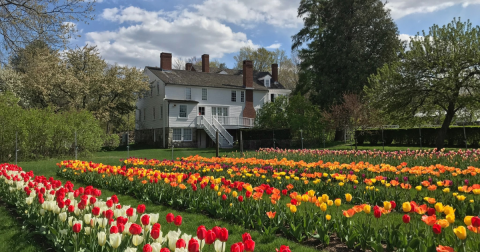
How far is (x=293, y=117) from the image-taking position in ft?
99.3

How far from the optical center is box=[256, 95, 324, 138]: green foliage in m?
29.4

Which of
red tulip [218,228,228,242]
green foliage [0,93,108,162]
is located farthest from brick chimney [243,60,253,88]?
red tulip [218,228,228,242]

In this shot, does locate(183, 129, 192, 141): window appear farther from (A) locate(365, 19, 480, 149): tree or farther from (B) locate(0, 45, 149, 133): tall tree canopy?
(A) locate(365, 19, 480, 149): tree

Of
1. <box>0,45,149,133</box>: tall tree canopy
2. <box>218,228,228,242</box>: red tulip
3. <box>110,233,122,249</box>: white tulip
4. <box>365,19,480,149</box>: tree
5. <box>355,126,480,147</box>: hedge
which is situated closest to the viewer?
<box>218,228,228,242</box>: red tulip

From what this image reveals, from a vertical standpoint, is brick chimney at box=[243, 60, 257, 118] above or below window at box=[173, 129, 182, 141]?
above

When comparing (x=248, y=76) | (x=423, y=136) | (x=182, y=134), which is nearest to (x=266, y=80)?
(x=248, y=76)

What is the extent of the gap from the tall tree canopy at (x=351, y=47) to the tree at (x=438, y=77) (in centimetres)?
1038

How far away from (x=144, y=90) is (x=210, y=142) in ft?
31.1

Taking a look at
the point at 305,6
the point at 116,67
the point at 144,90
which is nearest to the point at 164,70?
the point at 144,90

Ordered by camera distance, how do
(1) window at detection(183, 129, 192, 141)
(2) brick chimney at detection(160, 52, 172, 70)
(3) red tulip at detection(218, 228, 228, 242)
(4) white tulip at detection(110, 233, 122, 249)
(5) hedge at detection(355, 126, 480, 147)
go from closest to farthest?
(3) red tulip at detection(218, 228, 228, 242) → (4) white tulip at detection(110, 233, 122, 249) → (5) hedge at detection(355, 126, 480, 147) → (1) window at detection(183, 129, 192, 141) → (2) brick chimney at detection(160, 52, 172, 70)

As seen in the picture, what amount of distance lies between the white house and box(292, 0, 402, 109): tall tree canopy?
906cm

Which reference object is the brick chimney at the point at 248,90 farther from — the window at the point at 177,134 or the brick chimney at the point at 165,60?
the window at the point at 177,134

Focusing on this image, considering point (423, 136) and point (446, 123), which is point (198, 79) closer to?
point (423, 136)

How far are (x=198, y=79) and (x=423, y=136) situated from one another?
77.1 ft
